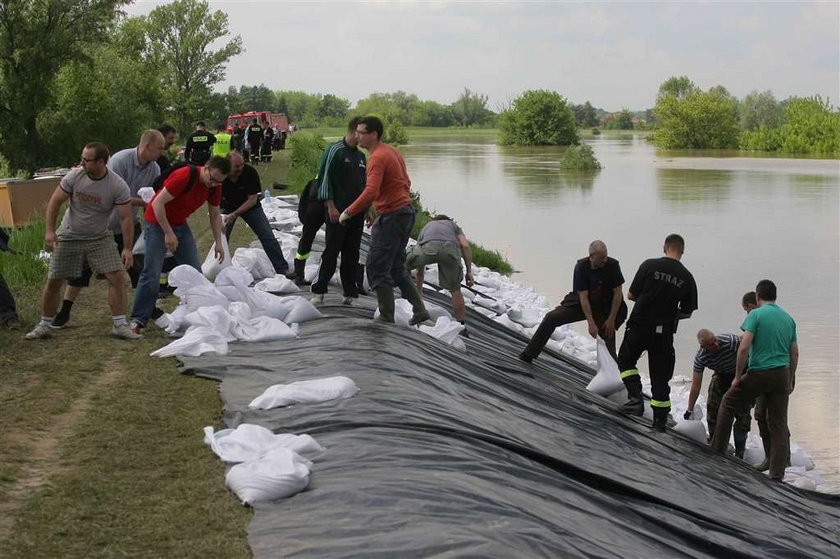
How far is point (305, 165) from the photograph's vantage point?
32.2 meters

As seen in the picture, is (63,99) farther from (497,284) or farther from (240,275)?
(240,275)

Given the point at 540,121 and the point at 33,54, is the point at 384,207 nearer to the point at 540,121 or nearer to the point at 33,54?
the point at 33,54

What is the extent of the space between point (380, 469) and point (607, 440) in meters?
3.32

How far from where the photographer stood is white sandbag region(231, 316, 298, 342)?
8.16 metres

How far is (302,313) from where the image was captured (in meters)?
8.68

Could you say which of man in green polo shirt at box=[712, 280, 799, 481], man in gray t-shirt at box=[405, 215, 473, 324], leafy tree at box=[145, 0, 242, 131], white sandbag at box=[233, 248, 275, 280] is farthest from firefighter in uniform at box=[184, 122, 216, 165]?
leafy tree at box=[145, 0, 242, 131]

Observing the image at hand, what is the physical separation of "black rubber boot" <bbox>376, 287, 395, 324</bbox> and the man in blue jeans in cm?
148

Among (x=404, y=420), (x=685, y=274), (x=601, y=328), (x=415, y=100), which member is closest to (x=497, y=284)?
(x=601, y=328)

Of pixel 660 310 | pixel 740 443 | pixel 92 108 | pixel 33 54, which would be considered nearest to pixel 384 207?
pixel 660 310

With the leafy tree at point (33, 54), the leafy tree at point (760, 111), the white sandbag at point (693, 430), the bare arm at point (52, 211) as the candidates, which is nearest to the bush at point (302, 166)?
the leafy tree at point (33, 54)

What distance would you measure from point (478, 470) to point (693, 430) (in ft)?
15.0

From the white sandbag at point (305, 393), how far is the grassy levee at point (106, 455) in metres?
0.29

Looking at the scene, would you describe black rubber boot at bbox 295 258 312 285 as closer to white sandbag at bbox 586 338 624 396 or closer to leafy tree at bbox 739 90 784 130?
white sandbag at bbox 586 338 624 396

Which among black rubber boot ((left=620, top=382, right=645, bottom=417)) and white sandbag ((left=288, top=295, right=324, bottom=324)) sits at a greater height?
white sandbag ((left=288, top=295, right=324, bottom=324))
